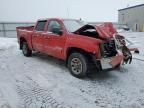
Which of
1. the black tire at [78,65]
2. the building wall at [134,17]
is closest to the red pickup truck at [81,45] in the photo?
the black tire at [78,65]

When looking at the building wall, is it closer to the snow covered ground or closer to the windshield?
the snow covered ground

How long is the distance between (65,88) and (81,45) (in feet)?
4.28

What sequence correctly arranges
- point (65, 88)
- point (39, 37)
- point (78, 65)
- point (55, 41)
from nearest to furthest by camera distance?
point (65, 88) < point (78, 65) < point (55, 41) < point (39, 37)

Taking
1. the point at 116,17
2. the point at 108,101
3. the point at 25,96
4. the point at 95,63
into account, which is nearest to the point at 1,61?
the point at 25,96

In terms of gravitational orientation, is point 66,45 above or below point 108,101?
above

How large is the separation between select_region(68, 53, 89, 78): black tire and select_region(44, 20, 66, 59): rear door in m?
0.51

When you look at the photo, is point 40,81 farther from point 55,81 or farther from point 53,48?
point 53,48

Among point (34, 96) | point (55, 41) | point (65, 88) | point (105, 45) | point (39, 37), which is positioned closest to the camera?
point (34, 96)

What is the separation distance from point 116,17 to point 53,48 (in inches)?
1386

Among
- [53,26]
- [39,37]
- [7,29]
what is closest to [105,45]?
[53,26]

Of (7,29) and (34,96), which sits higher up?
(7,29)

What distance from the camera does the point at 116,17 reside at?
3881 centimetres

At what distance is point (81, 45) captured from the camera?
5.03 metres

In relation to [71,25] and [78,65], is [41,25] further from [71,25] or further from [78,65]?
[78,65]
